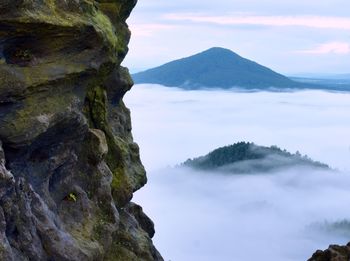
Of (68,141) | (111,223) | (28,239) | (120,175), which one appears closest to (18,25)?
(68,141)

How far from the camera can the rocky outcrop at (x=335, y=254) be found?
4253 cm

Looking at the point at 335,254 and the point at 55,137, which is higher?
the point at 55,137

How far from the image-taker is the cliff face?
2772cm

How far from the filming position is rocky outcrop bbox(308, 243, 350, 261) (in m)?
42.5

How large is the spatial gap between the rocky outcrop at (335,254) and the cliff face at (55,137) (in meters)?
14.6

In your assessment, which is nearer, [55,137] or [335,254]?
[55,137]

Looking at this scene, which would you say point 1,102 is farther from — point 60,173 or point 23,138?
point 60,173

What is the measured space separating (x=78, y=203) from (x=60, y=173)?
248 cm

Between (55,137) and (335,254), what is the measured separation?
24.4 m

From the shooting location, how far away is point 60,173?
3422cm

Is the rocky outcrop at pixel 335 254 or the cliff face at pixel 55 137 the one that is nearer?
the cliff face at pixel 55 137

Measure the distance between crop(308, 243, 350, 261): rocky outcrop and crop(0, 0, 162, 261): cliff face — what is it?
14.6 metres

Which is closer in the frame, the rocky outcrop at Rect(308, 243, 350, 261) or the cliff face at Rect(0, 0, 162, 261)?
the cliff face at Rect(0, 0, 162, 261)

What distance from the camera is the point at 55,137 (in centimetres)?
3173
